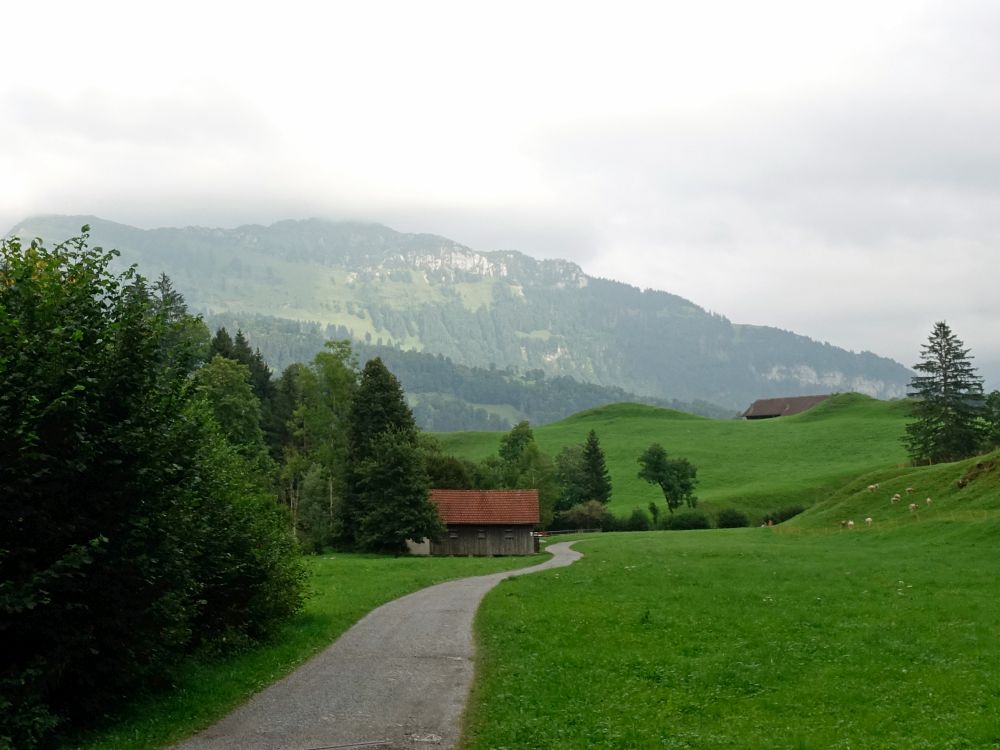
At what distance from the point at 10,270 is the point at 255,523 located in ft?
36.2

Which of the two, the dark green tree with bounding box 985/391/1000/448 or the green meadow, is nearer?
the green meadow

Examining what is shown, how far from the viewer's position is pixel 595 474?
133 meters

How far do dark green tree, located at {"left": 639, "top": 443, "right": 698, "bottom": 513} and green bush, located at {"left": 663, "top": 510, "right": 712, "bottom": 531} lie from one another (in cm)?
902

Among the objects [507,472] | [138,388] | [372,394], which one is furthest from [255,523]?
[507,472]

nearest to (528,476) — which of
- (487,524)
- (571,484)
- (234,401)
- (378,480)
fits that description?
(571,484)

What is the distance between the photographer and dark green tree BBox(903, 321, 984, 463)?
9169 cm

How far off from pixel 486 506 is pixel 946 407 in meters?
53.3

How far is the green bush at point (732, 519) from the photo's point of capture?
10612 centimetres

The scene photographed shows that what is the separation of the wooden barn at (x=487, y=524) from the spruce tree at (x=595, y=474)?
49018 millimetres

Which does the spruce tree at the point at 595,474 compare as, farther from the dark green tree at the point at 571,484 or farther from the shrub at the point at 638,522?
the shrub at the point at 638,522

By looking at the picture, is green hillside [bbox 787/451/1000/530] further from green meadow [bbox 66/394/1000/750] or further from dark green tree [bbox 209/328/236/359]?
dark green tree [bbox 209/328/236/359]

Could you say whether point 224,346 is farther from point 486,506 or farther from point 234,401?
point 486,506

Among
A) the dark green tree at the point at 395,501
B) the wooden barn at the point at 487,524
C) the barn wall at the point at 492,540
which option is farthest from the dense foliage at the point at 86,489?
the barn wall at the point at 492,540

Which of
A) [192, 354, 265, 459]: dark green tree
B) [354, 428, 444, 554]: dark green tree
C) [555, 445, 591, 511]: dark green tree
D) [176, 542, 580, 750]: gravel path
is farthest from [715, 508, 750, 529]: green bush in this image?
[176, 542, 580, 750]: gravel path
